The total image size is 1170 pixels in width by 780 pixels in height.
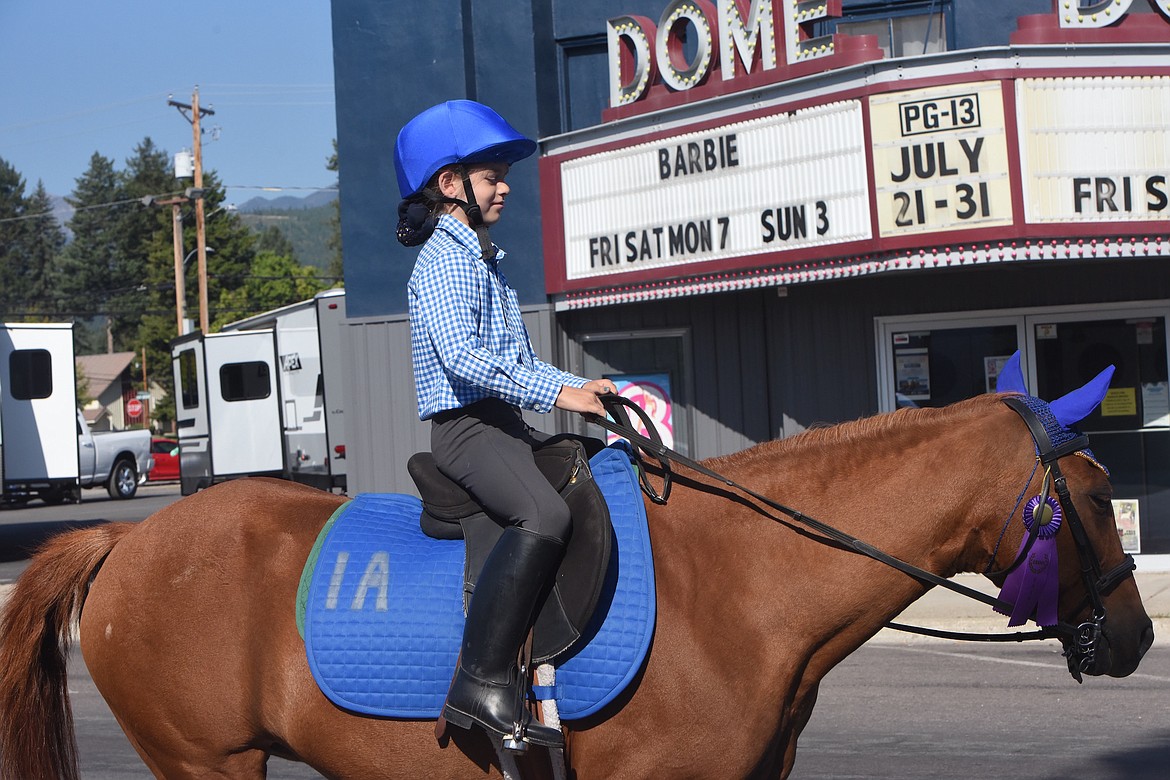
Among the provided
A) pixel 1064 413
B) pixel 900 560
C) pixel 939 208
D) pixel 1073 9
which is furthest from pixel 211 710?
pixel 1073 9

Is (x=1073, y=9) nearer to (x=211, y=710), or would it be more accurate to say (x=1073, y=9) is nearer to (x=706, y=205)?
(x=706, y=205)

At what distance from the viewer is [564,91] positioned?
14742 millimetres

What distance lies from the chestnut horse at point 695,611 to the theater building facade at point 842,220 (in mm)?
7759

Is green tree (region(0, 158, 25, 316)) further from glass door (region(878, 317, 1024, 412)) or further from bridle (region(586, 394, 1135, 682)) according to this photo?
bridle (region(586, 394, 1135, 682))

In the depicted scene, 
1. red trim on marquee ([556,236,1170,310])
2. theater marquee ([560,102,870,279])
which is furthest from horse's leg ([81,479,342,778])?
theater marquee ([560,102,870,279])

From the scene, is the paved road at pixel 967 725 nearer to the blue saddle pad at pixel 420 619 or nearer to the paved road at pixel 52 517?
the blue saddle pad at pixel 420 619

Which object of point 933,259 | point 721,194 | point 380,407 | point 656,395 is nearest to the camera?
point 933,259

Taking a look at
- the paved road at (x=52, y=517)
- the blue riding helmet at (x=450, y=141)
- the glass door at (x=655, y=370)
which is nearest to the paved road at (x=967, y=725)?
the blue riding helmet at (x=450, y=141)

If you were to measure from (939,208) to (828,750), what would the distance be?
5.94 meters

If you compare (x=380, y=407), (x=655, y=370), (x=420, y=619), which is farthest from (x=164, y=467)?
(x=420, y=619)

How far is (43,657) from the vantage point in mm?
3977

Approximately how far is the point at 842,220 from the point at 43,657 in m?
8.87

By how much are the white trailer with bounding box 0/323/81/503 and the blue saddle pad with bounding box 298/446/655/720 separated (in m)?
16.1

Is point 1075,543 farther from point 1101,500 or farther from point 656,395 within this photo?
point 656,395
